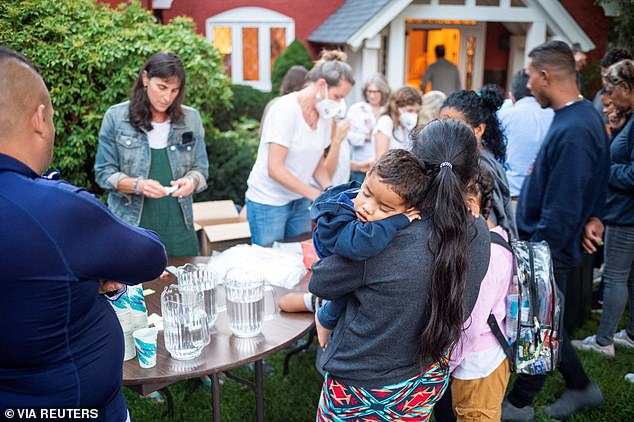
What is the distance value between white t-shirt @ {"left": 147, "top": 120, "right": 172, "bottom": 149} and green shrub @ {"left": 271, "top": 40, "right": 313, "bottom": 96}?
23.8 ft

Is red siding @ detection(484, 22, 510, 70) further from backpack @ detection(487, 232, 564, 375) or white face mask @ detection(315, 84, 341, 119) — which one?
backpack @ detection(487, 232, 564, 375)

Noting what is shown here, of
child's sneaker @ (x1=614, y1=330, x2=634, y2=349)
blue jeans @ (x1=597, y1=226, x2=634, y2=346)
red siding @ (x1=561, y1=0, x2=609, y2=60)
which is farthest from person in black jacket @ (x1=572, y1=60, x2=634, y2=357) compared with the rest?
red siding @ (x1=561, y1=0, x2=609, y2=60)

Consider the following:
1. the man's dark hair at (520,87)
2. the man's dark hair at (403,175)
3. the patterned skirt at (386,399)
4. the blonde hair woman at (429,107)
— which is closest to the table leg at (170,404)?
the patterned skirt at (386,399)

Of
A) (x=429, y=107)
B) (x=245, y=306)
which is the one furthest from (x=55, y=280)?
(x=429, y=107)

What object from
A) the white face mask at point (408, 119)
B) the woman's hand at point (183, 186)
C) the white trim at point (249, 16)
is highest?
the white trim at point (249, 16)

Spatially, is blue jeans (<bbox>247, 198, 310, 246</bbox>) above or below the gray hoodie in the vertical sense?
below

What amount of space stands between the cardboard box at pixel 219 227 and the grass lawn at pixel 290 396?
48.3 inches

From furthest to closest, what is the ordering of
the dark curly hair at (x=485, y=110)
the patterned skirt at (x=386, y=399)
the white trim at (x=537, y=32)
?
the white trim at (x=537, y=32)
the dark curly hair at (x=485, y=110)
the patterned skirt at (x=386, y=399)

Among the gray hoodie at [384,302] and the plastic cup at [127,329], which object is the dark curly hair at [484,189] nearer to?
the gray hoodie at [384,302]

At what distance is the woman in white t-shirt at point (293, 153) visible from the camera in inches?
130

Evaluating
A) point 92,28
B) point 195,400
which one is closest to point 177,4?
point 92,28

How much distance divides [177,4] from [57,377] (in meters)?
10.5

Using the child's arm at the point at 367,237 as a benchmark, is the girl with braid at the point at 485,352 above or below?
below

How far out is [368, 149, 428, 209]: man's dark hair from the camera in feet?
5.32
